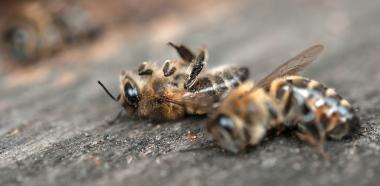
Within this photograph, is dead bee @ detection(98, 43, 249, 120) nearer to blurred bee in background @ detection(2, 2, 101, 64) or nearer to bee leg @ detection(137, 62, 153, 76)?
bee leg @ detection(137, 62, 153, 76)

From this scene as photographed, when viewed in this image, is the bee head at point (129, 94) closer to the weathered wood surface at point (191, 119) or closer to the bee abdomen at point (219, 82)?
the weathered wood surface at point (191, 119)

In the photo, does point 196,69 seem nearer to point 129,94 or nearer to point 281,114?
point 129,94

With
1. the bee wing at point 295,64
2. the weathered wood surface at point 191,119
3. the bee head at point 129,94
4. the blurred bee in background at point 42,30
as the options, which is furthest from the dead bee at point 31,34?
the bee wing at point 295,64

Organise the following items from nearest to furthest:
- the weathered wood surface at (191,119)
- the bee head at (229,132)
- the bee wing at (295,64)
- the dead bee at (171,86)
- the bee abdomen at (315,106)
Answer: the weathered wood surface at (191,119) < the bee head at (229,132) < the bee abdomen at (315,106) < the bee wing at (295,64) < the dead bee at (171,86)

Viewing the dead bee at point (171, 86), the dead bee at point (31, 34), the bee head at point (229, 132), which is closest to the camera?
the bee head at point (229, 132)

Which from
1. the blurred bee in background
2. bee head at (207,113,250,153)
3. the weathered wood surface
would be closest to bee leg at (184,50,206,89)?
the weathered wood surface

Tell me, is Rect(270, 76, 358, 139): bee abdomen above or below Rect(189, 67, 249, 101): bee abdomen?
below

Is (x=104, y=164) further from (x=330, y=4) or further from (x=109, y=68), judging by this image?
(x=330, y=4)
